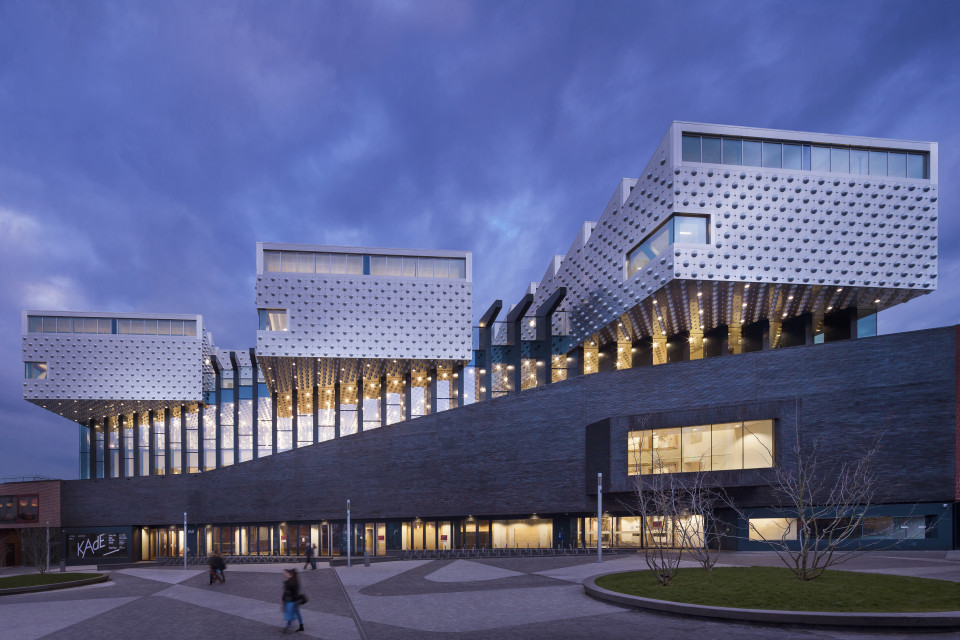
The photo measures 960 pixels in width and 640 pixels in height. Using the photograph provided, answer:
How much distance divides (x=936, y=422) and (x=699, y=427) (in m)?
9.55

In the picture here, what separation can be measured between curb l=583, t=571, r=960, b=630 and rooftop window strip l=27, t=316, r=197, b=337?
46091 mm

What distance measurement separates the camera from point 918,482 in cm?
2675

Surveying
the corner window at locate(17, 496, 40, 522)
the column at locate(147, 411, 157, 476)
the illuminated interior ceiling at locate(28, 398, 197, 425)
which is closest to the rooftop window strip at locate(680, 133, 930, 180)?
the illuminated interior ceiling at locate(28, 398, 197, 425)

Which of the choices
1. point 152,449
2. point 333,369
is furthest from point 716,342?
point 152,449

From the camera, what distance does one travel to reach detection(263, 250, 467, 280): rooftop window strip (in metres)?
42.1

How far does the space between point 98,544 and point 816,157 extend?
5414cm

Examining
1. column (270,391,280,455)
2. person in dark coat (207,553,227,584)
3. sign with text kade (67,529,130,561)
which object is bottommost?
sign with text kade (67,529,130,561)

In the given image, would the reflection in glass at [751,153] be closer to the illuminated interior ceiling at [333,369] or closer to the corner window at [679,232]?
the corner window at [679,232]

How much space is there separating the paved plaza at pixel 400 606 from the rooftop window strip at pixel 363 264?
821 inches

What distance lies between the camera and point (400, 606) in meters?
16.7

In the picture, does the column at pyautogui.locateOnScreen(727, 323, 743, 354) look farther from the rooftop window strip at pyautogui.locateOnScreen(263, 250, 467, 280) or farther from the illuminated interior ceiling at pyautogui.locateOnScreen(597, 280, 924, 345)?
the rooftop window strip at pyautogui.locateOnScreen(263, 250, 467, 280)

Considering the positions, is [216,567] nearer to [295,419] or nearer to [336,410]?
[336,410]

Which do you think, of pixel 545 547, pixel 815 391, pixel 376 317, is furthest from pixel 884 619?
pixel 376 317

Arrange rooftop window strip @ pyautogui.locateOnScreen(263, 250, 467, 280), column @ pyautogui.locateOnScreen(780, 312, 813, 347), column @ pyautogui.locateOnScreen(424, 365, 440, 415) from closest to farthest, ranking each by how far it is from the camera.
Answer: column @ pyautogui.locateOnScreen(780, 312, 813, 347) < rooftop window strip @ pyautogui.locateOnScreen(263, 250, 467, 280) < column @ pyautogui.locateOnScreen(424, 365, 440, 415)
